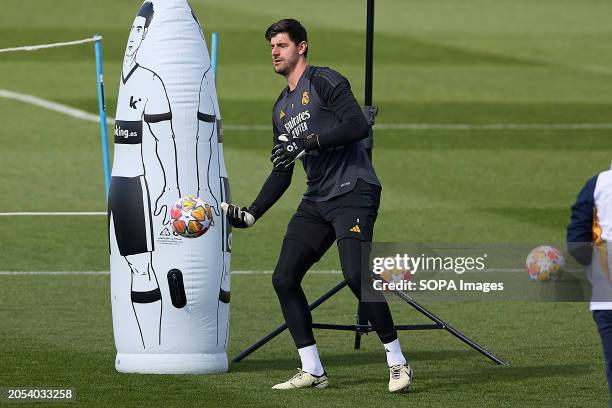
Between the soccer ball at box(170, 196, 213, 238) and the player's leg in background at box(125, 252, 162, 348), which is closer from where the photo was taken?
the soccer ball at box(170, 196, 213, 238)

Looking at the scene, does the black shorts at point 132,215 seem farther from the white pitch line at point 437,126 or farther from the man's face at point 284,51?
the white pitch line at point 437,126

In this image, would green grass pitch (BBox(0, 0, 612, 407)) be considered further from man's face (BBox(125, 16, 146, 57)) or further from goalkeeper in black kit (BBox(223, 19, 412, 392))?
man's face (BBox(125, 16, 146, 57))

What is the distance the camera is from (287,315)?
1058 cm

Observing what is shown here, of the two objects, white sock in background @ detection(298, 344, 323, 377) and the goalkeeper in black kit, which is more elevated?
the goalkeeper in black kit

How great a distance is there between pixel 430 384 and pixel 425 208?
9236 millimetres

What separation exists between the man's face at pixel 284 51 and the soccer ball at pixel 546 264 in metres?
2.33

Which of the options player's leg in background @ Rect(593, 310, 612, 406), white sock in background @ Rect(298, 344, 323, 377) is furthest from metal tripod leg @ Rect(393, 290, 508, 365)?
player's leg in background @ Rect(593, 310, 612, 406)

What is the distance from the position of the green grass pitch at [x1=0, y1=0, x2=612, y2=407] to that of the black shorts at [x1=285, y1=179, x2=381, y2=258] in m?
1.01

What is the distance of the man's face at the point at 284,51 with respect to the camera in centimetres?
1055

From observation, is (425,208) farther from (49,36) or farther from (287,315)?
(49,36)

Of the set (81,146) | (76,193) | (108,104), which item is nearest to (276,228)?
(76,193)

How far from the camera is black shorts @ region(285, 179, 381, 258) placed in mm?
10406

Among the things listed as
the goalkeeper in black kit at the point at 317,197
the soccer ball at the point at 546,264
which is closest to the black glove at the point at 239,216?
the goalkeeper in black kit at the point at 317,197

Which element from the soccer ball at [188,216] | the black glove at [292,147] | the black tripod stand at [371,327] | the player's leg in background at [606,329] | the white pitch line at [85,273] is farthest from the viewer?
the white pitch line at [85,273]
